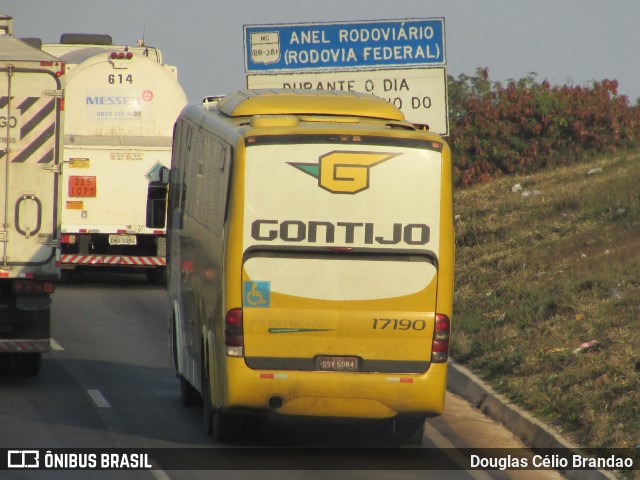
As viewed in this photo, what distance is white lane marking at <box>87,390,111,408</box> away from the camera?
15.2m

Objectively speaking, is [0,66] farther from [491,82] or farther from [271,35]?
[491,82]

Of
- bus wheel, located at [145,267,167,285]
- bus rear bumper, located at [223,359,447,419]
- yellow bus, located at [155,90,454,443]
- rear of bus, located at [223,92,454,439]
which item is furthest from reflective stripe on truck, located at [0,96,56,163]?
bus wheel, located at [145,267,167,285]

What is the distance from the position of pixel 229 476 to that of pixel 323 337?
1486 millimetres

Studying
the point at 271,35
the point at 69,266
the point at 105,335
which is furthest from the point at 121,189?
the point at 105,335

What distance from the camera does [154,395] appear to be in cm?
1608

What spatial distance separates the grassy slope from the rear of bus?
207cm

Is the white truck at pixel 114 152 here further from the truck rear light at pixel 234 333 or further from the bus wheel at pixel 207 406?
the truck rear light at pixel 234 333

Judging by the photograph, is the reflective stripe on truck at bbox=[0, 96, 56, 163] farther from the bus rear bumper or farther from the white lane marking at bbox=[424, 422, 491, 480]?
the white lane marking at bbox=[424, 422, 491, 480]

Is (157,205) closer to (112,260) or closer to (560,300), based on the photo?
(560,300)

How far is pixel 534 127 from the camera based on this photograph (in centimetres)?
3884

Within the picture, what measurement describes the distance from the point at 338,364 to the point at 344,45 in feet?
42.3

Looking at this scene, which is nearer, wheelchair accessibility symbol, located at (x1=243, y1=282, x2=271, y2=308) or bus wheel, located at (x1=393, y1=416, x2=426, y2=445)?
wheelchair accessibility symbol, located at (x1=243, y1=282, x2=271, y2=308)

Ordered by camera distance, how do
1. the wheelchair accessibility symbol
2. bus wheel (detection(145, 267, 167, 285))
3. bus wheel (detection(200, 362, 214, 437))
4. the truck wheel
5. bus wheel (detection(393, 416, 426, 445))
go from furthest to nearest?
1. bus wheel (detection(145, 267, 167, 285))
2. the truck wheel
3. bus wheel (detection(393, 416, 426, 445))
4. bus wheel (detection(200, 362, 214, 437))
5. the wheelchair accessibility symbol

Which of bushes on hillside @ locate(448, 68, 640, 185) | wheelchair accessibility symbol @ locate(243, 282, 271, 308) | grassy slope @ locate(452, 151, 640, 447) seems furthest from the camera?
bushes on hillside @ locate(448, 68, 640, 185)
